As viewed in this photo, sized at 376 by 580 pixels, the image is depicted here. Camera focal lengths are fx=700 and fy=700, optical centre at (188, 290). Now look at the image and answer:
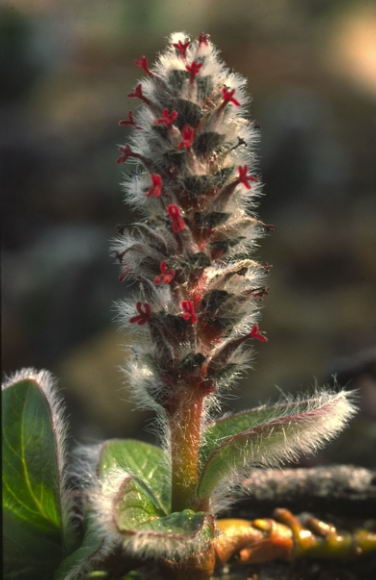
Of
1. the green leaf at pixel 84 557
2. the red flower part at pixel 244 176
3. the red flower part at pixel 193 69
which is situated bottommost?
the green leaf at pixel 84 557

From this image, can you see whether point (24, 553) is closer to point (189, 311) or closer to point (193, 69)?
point (189, 311)

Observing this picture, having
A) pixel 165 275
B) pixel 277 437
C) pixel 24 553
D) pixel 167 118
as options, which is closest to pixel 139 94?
pixel 167 118

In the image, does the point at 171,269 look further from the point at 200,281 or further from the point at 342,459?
the point at 342,459

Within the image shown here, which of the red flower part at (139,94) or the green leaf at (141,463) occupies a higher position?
the red flower part at (139,94)

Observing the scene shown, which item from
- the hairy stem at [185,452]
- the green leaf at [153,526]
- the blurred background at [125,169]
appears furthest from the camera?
the blurred background at [125,169]

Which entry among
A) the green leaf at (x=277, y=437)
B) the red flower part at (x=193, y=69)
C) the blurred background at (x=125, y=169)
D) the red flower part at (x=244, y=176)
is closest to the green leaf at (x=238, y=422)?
the green leaf at (x=277, y=437)

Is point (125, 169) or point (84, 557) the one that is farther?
point (125, 169)

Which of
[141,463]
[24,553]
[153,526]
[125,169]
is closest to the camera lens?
[153,526]

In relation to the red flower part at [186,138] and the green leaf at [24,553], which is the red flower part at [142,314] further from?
the green leaf at [24,553]
